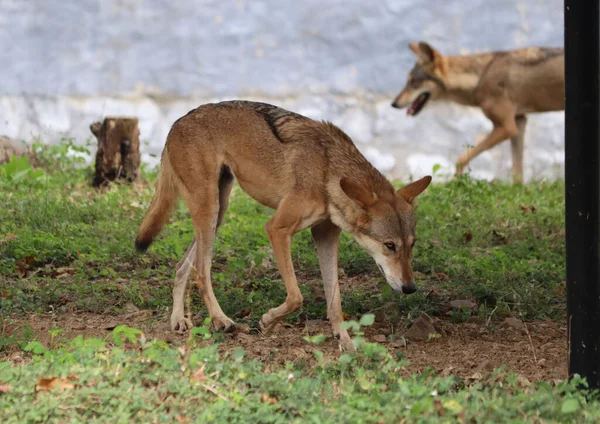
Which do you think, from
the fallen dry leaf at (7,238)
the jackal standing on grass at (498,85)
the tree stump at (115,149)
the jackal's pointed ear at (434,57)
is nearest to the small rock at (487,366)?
the fallen dry leaf at (7,238)

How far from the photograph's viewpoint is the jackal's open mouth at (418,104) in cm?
1262

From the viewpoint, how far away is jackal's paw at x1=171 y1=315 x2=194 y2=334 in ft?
20.4

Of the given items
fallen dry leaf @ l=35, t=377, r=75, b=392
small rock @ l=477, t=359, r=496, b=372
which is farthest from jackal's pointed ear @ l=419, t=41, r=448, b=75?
fallen dry leaf @ l=35, t=377, r=75, b=392

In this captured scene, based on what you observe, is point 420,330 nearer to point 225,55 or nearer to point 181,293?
point 181,293

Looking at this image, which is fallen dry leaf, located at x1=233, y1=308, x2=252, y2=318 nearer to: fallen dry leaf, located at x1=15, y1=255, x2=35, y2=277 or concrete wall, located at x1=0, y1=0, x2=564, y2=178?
fallen dry leaf, located at x1=15, y1=255, x2=35, y2=277

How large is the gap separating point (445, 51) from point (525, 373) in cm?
826

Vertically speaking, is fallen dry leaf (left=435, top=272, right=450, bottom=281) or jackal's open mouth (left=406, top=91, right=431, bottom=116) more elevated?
jackal's open mouth (left=406, top=91, right=431, bottom=116)

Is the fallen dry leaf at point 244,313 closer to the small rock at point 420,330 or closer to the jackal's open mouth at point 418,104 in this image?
the small rock at point 420,330

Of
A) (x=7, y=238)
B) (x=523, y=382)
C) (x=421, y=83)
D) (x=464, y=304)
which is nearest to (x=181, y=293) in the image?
(x=464, y=304)

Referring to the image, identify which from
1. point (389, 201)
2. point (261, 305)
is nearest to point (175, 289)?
point (261, 305)

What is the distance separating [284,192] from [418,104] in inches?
267

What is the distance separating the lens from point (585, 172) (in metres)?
4.53

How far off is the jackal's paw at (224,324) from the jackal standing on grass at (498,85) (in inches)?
254

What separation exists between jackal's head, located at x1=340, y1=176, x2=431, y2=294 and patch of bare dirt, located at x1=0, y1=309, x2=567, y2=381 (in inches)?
15.1
